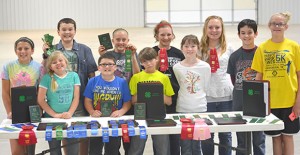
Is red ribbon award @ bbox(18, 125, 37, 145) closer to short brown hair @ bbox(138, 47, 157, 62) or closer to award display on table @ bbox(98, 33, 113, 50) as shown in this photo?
short brown hair @ bbox(138, 47, 157, 62)

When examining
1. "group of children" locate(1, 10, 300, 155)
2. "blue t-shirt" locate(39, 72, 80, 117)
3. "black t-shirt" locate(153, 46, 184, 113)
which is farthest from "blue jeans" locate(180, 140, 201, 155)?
"blue t-shirt" locate(39, 72, 80, 117)

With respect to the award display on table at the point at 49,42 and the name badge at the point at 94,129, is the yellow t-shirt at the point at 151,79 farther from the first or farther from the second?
the award display on table at the point at 49,42

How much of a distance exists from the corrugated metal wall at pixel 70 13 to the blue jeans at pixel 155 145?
18862 mm

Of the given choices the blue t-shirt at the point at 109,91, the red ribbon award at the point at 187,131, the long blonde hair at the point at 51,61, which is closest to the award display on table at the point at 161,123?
the red ribbon award at the point at 187,131

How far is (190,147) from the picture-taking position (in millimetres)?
4281

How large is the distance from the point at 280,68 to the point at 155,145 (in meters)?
1.25

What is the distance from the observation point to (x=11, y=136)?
3537 millimetres

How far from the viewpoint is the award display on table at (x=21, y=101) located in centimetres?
378

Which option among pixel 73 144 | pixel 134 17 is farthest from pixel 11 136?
pixel 134 17

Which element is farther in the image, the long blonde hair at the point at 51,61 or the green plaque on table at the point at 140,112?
the long blonde hair at the point at 51,61

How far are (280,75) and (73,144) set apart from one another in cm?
185

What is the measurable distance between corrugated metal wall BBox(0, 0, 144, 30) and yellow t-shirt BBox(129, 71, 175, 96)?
1870 centimetres

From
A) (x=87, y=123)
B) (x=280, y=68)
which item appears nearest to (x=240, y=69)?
(x=280, y=68)

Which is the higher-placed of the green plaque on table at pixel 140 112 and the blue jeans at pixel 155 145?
the green plaque on table at pixel 140 112
